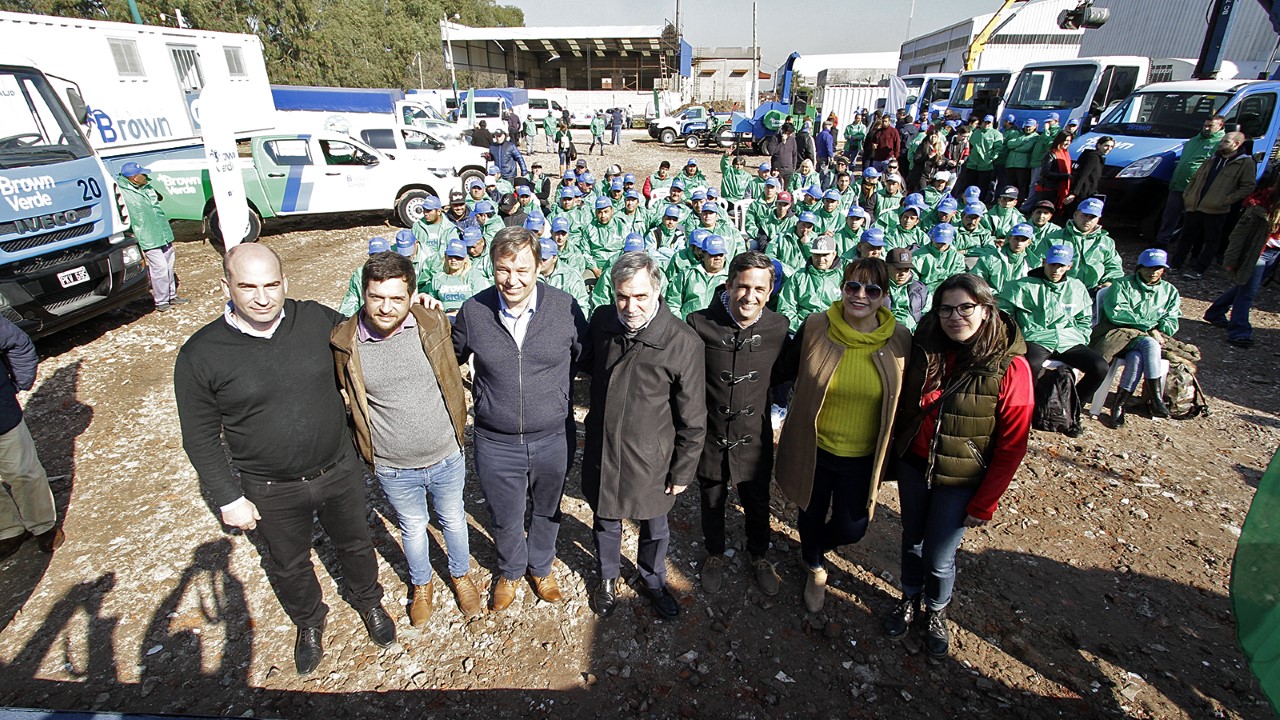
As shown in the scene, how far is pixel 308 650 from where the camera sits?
294cm

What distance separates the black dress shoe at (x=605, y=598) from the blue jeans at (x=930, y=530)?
60.7 inches

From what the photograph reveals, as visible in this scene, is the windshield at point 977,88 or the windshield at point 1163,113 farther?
the windshield at point 977,88

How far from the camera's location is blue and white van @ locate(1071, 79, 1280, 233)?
8.80 m

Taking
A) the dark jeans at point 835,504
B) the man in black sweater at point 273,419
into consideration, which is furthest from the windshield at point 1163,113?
the man in black sweater at point 273,419

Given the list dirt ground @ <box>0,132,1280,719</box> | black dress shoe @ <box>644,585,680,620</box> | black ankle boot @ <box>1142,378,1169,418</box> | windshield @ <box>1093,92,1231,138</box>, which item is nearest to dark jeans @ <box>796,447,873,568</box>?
dirt ground @ <box>0,132,1280,719</box>

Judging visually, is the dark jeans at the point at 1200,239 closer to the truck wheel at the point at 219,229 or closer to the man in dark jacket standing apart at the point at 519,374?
the man in dark jacket standing apart at the point at 519,374

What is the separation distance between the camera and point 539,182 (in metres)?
11.6

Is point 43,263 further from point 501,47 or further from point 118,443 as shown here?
point 501,47

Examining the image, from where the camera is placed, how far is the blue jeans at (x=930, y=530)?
2648mm

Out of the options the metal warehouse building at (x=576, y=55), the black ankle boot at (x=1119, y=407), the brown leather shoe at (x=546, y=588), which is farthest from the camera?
the metal warehouse building at (x=576, y=55)

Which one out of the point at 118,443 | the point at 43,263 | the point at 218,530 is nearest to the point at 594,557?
the point at 218,530

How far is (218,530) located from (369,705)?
197cm

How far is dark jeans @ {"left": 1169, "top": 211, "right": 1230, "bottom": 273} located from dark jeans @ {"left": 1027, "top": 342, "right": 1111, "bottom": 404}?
5.24m

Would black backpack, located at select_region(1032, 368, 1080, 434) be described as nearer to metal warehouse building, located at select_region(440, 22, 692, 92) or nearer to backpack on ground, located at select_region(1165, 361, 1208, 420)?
backpack on ground, located at select_region(1165, 361, 1208, 420)
